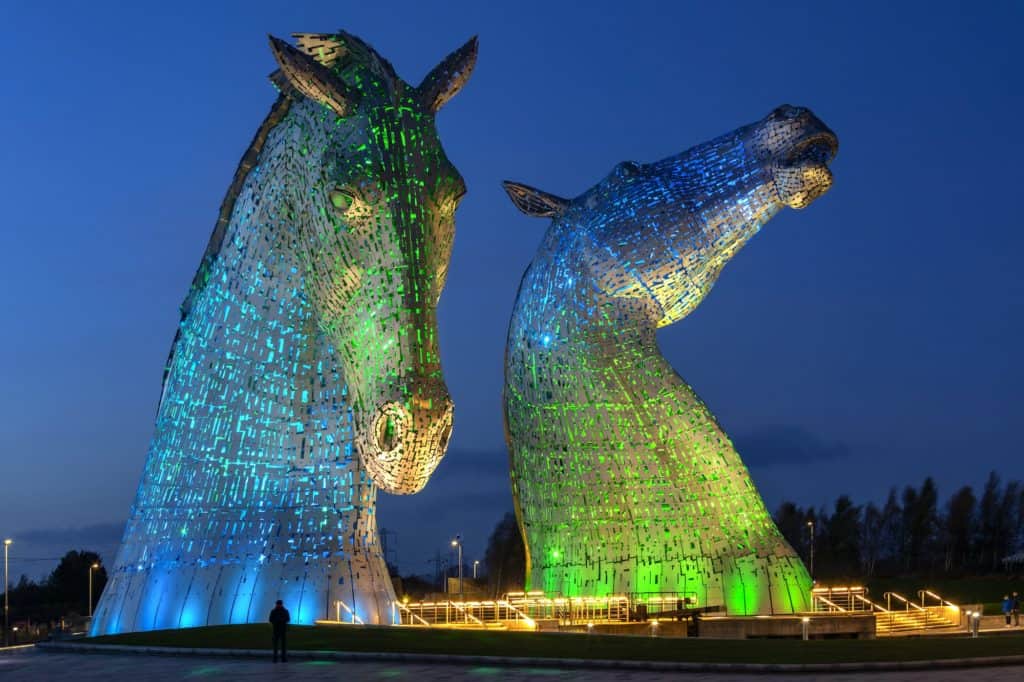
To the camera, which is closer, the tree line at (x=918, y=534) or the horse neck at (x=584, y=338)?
the horse neck at (x=584, y=338)

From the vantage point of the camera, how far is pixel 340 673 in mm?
10523

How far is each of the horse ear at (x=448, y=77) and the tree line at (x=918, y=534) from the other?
51.7 m

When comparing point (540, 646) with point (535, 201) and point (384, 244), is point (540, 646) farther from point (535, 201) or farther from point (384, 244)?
point (535, 201)

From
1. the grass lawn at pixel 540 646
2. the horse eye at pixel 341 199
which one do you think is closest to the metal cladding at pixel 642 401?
the grass lawn at pixel 540 646

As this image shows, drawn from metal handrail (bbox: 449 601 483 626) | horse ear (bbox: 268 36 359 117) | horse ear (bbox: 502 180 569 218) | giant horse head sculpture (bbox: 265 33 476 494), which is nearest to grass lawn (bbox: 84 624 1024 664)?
giant horse head sculpture (bbox: 265 33 476 494)

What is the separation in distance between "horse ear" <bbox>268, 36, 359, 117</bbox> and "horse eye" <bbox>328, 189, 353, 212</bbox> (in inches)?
37.3

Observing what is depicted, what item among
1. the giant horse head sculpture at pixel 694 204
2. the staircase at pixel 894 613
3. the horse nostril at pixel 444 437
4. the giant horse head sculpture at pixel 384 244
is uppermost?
the giant horse head sculpture at pixel 694 204

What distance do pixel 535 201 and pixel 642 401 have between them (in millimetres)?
4378

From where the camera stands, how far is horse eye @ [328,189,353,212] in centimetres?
966

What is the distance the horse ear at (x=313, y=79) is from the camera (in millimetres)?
10117

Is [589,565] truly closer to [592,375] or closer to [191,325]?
[592,375]

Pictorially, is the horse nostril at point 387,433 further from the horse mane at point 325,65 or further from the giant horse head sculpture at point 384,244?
the horse mane at point 325,65

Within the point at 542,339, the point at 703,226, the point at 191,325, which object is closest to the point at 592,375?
the point at 542,339

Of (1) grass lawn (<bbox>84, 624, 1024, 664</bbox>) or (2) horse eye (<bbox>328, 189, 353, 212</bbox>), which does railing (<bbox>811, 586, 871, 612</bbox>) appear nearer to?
(1) grass lawn (<bbox>84, 624, 1024, 664</bbox>)
